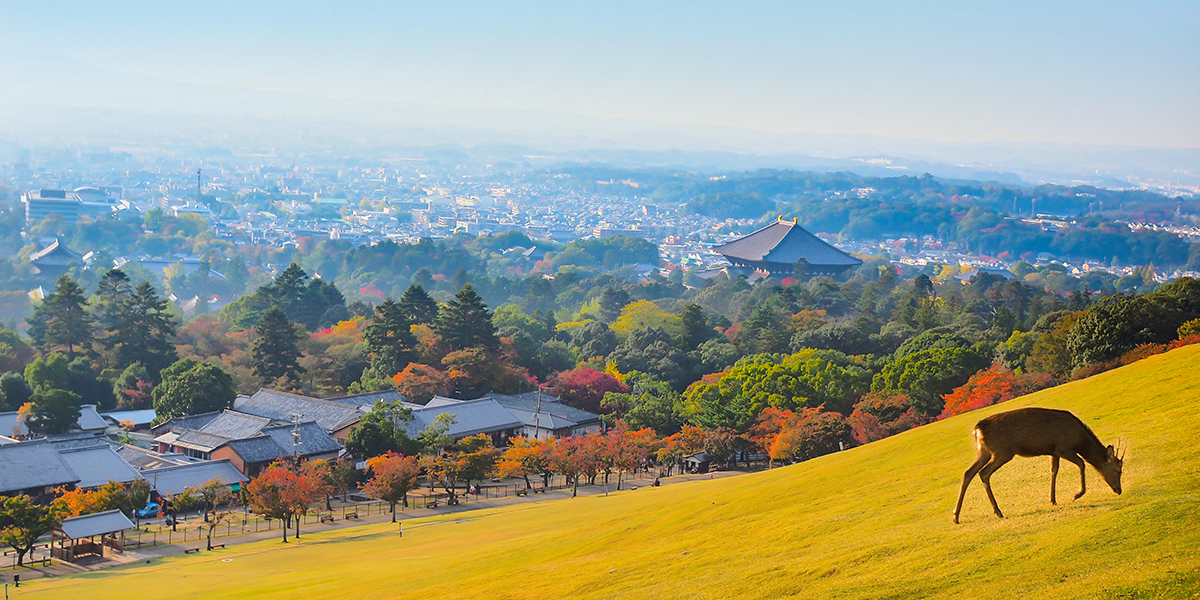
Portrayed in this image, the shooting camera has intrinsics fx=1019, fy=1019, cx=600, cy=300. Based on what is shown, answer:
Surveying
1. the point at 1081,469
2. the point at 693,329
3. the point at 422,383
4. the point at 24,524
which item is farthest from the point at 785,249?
the point at 1081,469

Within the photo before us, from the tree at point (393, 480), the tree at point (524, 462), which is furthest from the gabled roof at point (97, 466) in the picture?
the tree at point (524, 462)

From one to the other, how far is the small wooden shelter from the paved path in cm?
26

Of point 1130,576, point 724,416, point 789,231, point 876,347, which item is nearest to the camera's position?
point 1130,576

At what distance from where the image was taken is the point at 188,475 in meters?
27.5

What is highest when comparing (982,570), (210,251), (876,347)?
(982,570)

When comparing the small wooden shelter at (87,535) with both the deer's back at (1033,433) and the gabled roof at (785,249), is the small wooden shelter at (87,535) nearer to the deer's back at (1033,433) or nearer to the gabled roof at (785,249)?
the deer's back at (1033,433)

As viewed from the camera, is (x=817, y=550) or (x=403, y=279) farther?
(x=403, y=279)

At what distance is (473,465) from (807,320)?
26738 mm

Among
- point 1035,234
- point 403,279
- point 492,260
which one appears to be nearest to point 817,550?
point 403,279

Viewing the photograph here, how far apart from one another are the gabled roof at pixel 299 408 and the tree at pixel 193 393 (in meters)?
0.62

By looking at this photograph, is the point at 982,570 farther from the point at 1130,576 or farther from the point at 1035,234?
the point at 1035,234

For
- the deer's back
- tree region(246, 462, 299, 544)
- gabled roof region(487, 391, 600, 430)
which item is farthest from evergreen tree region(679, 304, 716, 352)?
the deer's back

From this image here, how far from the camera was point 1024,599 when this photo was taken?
7551 millimetres

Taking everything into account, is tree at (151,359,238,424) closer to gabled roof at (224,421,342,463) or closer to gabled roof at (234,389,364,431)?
gabled roof at (234,389,364,431)
